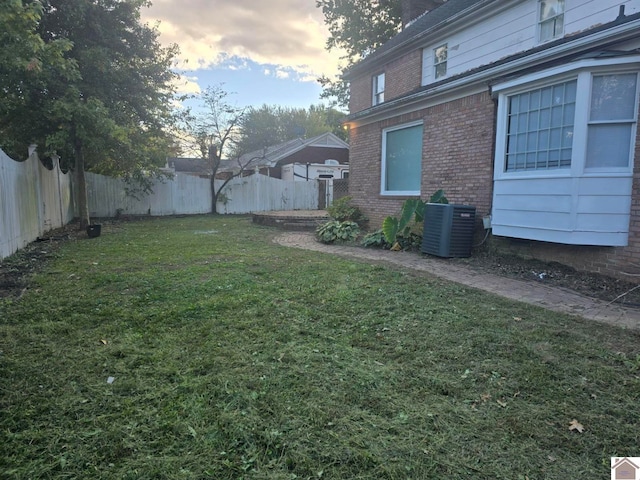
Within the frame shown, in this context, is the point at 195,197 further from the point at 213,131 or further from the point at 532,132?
the point at 532,132

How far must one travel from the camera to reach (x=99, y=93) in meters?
10.6

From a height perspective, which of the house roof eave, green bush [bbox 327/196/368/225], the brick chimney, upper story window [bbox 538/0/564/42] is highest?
the brick chimney

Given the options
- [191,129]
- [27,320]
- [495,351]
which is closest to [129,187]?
[191,129]

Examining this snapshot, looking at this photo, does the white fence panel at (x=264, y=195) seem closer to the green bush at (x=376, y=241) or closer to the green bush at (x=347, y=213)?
the green bush at (x=347, y=213)

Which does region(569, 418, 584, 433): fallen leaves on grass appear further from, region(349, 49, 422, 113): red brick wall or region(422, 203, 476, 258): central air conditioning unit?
region(349, 49, 422, 113): red brick wall

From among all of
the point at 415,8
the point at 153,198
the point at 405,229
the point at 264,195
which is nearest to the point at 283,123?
the point at 264,195

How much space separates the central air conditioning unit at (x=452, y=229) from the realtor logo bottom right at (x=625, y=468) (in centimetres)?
529

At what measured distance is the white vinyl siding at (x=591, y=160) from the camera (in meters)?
5.18

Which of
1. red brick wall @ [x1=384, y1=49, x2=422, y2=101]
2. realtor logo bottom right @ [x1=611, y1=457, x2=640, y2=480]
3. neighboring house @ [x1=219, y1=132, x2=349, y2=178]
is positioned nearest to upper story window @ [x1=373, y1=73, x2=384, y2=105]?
red brick wall @ [x1=384, y1=49, x2=422, y2=101]

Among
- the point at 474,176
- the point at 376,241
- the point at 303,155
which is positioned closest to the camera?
the point at 474,176

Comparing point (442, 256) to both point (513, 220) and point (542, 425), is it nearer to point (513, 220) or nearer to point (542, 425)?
point (513, 220)

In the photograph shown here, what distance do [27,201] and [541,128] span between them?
970cm

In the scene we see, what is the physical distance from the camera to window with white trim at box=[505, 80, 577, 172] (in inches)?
224

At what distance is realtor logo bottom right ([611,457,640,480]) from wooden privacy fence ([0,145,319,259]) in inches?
301
